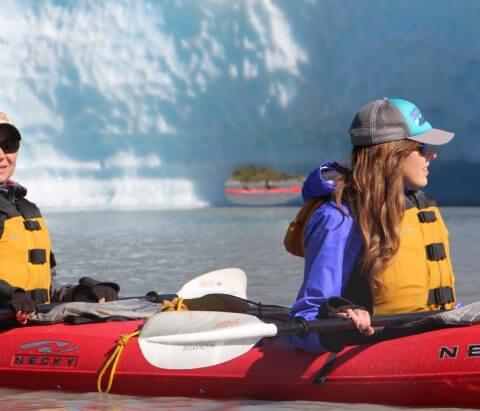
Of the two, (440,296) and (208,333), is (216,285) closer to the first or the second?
(208,333)

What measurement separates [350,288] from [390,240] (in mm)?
166

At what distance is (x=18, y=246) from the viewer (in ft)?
9.70

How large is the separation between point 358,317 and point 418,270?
0.22m

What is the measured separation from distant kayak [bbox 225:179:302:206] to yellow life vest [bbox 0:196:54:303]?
15058mm

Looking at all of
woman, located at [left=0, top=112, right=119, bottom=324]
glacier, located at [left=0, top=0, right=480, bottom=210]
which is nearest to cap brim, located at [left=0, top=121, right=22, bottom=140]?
woman, located at [left=0, top=112, right=119, bottom=324]

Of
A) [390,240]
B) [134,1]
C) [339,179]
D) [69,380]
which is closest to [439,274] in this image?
[390,240]

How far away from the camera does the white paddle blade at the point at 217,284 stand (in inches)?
136

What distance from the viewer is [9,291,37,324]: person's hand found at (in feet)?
9.45

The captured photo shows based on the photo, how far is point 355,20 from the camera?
46.9 ft

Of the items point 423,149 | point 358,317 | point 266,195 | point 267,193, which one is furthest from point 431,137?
point 266,195

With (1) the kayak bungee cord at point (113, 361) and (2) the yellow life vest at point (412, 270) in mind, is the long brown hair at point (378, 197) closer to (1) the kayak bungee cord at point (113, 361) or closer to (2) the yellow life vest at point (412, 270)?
(2) the yellow life vest at point (412, 270)

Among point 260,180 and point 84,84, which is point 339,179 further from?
point 260,180

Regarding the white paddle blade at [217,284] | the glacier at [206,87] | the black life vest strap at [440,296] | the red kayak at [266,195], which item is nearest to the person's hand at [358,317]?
the black life vest strap at [440,296]

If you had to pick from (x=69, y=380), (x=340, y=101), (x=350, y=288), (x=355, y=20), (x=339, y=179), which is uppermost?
(x=355, y=20)
